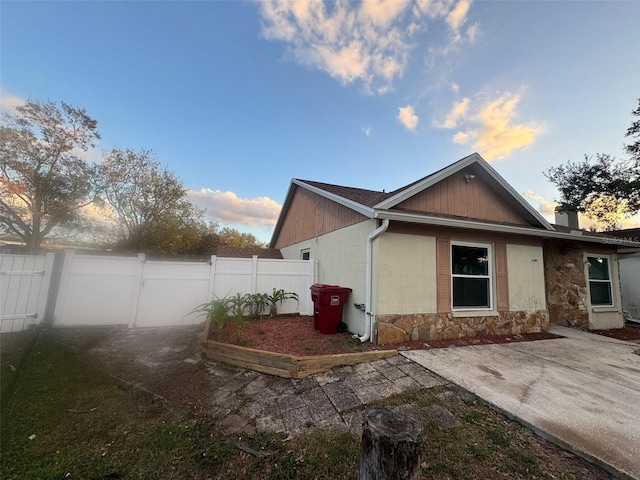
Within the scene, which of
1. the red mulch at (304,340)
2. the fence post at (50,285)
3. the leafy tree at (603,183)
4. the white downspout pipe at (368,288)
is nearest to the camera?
the red mulch at (304,340)

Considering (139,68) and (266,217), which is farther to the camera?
(266,217)

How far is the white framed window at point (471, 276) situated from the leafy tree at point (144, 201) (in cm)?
2274

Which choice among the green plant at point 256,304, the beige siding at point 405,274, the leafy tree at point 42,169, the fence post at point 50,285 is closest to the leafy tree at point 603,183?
the beige siding at point 405,274

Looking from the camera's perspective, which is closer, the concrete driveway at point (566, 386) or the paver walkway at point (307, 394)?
the concrete driveway at point (566, 386)

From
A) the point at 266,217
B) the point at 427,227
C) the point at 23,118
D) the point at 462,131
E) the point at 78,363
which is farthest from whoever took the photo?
the point at 266,217

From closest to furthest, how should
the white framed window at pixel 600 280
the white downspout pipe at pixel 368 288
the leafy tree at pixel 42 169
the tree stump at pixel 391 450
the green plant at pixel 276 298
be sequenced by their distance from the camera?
the tree stump at pixel 391 450 < the white downspout pipe at pixel 368 288 < the green plant at pixel 276 298 < the white framed window at pixel 600 280 < the leafy tree at pixel 42 169

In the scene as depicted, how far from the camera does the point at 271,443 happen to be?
2.51 meters

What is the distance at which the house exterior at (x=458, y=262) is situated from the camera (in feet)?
17.6

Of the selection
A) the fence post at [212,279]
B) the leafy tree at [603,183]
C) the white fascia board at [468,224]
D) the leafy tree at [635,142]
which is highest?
the leafy tree at [635,142]

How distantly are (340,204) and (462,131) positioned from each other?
5571 millimetres

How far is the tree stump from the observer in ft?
4.36

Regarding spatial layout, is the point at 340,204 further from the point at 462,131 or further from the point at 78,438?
the point at 78,438

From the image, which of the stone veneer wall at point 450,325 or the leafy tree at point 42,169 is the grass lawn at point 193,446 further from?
the leafy tree at point 42,169

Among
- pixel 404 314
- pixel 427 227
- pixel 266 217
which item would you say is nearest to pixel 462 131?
pixel 427 227
